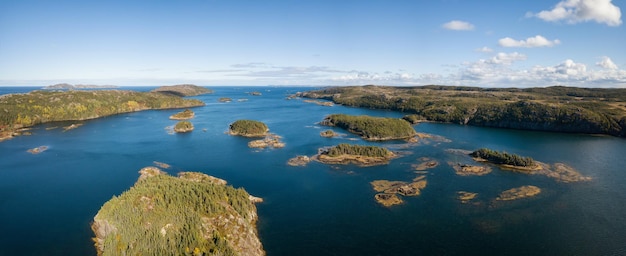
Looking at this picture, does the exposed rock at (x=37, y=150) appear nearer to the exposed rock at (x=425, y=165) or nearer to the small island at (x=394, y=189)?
the small island at (x=394, y=189)

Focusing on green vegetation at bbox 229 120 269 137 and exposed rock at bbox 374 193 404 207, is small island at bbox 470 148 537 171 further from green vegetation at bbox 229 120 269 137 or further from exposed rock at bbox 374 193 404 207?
green vegetation at bbox 229 120 269 137

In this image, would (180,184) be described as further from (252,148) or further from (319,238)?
(252,148)

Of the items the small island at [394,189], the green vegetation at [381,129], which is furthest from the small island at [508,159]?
the green vegetation at [381,129]

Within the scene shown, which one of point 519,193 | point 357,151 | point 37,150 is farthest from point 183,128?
point 519,193

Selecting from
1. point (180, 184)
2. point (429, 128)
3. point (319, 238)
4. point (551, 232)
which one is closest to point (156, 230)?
point (180, 184)

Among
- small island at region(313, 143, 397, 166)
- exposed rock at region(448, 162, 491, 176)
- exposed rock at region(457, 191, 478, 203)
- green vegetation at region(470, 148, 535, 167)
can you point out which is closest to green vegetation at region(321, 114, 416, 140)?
small island at region(313, 143, 397, 166)

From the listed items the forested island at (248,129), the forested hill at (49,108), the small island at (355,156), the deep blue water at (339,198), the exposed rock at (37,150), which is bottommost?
the deep blue water at (339,198)
